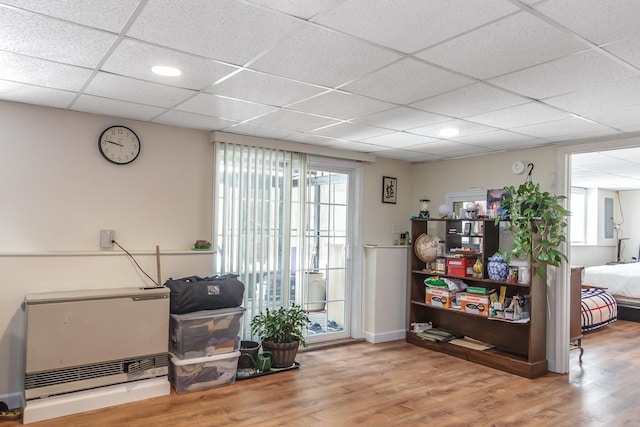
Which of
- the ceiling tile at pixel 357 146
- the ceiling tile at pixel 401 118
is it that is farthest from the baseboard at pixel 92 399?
the ceiling tile at pixel 357 146

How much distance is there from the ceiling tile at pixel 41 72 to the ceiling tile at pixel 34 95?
0.13 m

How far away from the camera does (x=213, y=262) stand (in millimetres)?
4336

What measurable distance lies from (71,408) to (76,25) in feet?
8.61

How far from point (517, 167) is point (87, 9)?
4.32m

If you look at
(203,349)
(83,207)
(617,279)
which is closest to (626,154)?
(617,279)

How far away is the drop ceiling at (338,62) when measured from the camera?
190cm

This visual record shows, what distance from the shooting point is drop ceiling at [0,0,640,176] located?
190 cm

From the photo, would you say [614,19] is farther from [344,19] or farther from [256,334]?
[256,334]

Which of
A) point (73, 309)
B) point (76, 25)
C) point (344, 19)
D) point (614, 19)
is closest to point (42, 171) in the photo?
point (73, 309)

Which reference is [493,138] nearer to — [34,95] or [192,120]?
[192,120]

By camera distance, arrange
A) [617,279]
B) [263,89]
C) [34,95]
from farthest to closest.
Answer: [617,279]
[34,95]
[263,89]

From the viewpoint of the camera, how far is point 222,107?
349cm

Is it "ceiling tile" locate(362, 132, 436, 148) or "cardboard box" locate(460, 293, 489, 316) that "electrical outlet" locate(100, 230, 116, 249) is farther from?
"cardboard box" locate(460, 293, 489, 316)

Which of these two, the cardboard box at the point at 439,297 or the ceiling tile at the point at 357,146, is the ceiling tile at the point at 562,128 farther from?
the cardboard box at the point at 439,297
